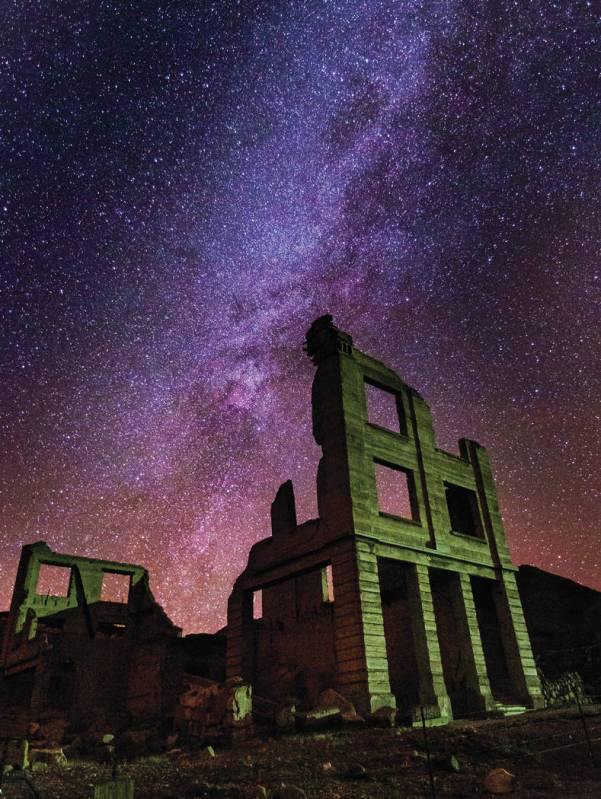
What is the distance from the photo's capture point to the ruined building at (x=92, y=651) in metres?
21.9

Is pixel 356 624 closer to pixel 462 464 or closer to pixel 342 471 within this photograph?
pixel 342 471

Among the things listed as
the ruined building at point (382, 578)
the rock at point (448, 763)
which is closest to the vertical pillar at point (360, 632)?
the ruined building at point (382, 578)

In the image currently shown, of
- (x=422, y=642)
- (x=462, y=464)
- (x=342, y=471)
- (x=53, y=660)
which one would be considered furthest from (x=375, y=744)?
(x=53, y=660)

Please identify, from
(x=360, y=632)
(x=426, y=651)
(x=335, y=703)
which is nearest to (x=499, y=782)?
(x=335, y=703)

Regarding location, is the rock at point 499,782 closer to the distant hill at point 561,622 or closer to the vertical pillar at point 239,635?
the vertical pillar at point 239,635

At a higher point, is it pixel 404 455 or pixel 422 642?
pixel 404 455

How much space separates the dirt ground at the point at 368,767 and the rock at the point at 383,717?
2.50 feet

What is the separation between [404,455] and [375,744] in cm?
1000

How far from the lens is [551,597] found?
111ft

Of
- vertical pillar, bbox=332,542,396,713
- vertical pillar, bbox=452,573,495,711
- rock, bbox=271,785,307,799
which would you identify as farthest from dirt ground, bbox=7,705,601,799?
vertical pillar, bbox=452,573,495,711

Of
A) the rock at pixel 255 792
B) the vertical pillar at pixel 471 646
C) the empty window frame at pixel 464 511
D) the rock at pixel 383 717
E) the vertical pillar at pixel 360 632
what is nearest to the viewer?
the rock at pixel 255 792

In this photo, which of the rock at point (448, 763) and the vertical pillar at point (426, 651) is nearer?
the rock at point (448, 763)

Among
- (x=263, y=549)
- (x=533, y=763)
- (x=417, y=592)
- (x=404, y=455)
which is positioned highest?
(x=404, y=455)

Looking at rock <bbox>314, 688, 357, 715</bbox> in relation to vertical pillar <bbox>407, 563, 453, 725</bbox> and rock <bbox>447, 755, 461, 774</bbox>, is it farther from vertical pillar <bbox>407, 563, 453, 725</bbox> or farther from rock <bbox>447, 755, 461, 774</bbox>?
rock <bbox>447, 755, 461, 774</bbox>
